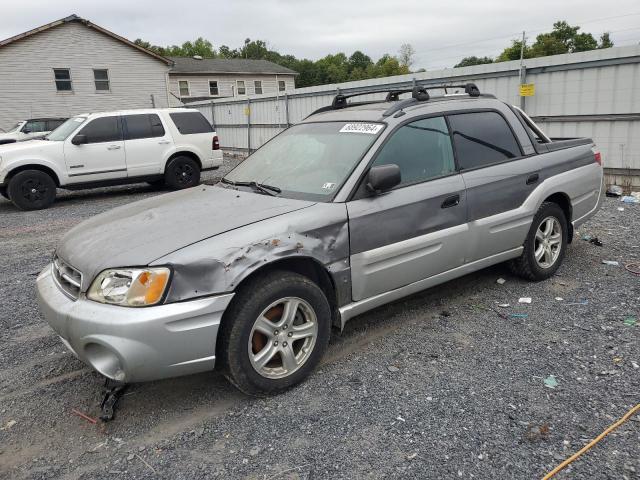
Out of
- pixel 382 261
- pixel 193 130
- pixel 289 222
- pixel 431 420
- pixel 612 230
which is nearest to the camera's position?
pixel 431 420

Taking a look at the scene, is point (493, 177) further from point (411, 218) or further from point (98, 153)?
point (98, 153)

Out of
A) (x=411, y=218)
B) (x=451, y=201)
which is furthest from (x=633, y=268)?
(x=411, y=218)

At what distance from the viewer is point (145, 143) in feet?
35.8

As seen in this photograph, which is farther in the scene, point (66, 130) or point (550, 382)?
point (66, 130)

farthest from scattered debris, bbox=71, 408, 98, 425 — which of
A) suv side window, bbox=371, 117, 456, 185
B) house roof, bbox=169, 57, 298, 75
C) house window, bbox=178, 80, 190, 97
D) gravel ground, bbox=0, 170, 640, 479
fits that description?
house window, bbox=178, 80, 190, 97

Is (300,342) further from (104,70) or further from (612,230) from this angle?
(104,70)

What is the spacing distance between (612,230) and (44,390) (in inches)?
256

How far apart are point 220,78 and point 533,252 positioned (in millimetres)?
40652

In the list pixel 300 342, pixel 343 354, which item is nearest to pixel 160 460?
pixel 300 342

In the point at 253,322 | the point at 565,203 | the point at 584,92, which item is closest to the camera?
the point at 253,322

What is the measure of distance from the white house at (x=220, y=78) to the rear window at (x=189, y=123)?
2769cm

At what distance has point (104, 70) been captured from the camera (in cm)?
2731

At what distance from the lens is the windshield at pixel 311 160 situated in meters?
3.55

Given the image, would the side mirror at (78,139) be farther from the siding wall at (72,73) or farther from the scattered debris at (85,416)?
the siding wall at (72,73)
